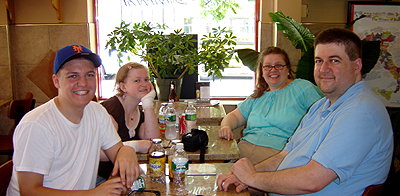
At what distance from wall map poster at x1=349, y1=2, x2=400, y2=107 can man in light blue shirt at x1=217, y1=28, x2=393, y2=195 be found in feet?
9.73

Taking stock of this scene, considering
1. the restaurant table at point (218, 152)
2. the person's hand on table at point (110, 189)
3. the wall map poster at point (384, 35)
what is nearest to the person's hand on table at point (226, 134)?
the restaurant table at point (218, 152)

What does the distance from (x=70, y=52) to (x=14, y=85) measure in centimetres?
313

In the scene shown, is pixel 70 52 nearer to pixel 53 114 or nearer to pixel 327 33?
pixel 53 114

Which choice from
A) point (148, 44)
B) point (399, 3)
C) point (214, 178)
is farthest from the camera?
point (399, 3)

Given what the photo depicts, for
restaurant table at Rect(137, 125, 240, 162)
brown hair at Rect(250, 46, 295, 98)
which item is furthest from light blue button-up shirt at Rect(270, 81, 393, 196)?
brown hair at Rect(250, 46, 295, 98)

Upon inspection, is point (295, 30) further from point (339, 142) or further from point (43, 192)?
point (43, 192)

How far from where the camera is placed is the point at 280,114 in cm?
244

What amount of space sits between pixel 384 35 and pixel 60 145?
13.7 feet

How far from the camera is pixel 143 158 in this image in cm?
180

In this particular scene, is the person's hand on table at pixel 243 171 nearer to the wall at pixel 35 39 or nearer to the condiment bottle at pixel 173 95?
the condiment bottle at pixel 173 95

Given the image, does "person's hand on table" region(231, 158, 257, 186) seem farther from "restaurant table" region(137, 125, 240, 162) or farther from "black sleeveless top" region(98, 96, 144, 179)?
"black sleeveless top" region(98, 96, 144, 179)

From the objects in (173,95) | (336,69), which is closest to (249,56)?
(173,95)

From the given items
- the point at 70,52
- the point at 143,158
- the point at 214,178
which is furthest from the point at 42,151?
the point at 214,178

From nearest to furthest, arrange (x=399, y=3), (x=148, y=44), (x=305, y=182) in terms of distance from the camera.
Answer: (x=305, y=182), (x=148, y=44), (x=399, y=3)
